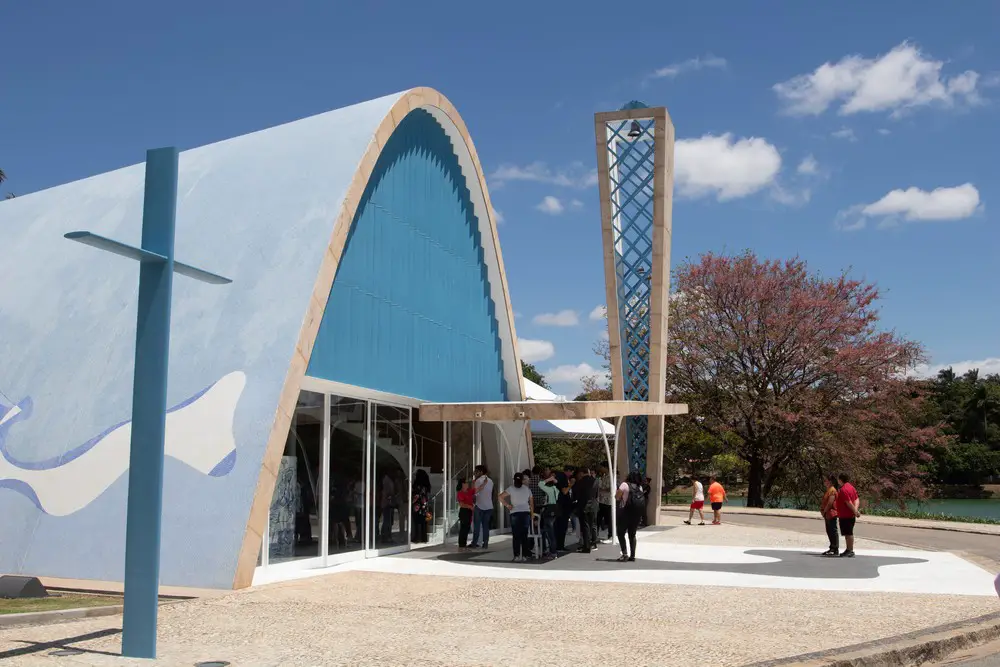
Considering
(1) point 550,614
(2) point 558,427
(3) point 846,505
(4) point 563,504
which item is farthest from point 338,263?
(2) point 558,427

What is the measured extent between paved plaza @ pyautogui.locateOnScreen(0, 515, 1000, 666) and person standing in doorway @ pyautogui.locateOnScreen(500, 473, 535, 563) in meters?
0.62

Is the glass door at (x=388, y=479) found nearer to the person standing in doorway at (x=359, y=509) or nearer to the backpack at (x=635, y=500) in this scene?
the person standing in doorway at (x=359, y=509)

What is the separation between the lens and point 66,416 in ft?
43.4

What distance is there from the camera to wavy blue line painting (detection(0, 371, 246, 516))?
1212cm

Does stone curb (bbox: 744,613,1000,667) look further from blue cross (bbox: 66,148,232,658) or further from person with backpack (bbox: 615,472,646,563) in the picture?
person with backpack (bbox: 615,472,646,563)

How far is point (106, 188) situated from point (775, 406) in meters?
22.9

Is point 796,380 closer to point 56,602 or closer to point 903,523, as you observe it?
point 903,523

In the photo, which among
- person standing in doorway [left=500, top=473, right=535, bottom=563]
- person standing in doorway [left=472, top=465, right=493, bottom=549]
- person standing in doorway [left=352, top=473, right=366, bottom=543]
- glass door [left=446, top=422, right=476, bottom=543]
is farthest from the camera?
glass door [left=446, top=422, right=476, bottom=543]

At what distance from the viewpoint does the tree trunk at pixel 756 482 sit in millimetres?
34062

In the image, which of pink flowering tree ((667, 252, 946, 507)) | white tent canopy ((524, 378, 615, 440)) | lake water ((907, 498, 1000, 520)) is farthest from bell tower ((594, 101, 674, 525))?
lake water ((907, 498, 1000, 520))

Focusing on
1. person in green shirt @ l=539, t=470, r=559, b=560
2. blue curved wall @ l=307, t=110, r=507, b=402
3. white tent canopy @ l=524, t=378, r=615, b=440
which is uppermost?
blue curved wall @ l=307, t=110, r=507, b=402

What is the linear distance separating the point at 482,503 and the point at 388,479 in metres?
1.91

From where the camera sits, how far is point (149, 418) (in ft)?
24.2

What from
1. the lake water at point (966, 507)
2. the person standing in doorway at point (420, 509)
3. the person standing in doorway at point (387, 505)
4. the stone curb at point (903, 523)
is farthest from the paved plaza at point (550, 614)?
the lake water at point (966, 507)
